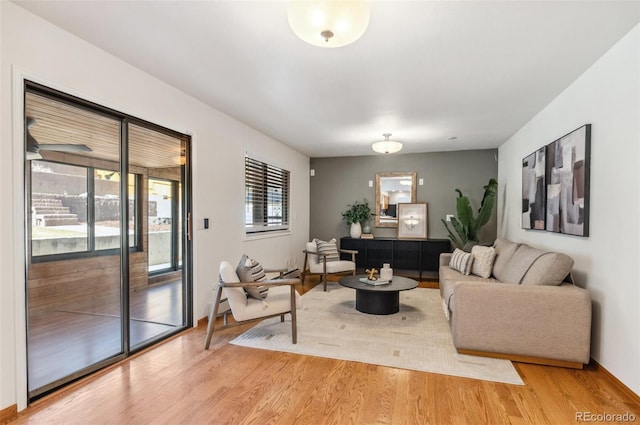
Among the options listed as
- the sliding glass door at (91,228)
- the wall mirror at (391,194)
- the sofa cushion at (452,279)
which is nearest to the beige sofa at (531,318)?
the sofa cushion at (452,279)

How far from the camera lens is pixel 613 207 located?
244cm

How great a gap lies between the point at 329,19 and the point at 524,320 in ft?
8.75

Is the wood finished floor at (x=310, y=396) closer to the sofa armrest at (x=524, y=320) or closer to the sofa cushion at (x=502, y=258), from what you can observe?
the sofa armrest at (x=524, y=320)

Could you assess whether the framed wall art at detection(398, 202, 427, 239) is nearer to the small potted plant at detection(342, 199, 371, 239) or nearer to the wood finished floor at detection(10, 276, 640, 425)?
the small potted plant at detection(342, 199, 371, 239)

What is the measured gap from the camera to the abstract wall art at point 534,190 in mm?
3709

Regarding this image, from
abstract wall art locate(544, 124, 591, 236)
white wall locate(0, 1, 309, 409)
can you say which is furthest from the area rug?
abstract wall art locate(544, 124, 591, 236)

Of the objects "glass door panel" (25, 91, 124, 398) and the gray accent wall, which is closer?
"glass door panel" (25, 91, 124, 398)

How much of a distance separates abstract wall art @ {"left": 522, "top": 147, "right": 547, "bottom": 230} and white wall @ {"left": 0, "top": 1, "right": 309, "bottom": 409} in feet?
12.2

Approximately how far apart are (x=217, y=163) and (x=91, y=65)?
167 centimetres

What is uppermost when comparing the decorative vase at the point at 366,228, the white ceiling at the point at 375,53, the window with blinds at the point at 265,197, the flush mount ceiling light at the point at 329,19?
the white ceiling at the point at 375,53

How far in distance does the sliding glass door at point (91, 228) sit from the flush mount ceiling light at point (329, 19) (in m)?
1.84

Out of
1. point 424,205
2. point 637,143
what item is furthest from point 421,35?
point 424,205

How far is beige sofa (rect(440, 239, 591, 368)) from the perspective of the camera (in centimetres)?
257

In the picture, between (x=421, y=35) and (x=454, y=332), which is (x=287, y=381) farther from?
(x=421, y=35)
